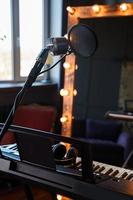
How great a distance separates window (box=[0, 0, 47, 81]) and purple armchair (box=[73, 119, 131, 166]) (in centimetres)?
93

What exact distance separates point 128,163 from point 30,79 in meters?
2.29

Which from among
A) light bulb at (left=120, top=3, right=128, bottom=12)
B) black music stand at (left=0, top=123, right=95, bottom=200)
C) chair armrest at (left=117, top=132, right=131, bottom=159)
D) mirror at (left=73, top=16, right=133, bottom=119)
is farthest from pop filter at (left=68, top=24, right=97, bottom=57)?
chair armrest at (left=117, top=132, right=131, bottom=159)

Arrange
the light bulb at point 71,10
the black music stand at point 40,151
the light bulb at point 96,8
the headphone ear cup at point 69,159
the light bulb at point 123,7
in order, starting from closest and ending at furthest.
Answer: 1. the black music stand at point 40,151
2. the headphone ear cup at point 69,159
3. the light bulb at point 123,7
4. the light bulb at point 96,8
5. the light bulb at point 71,10

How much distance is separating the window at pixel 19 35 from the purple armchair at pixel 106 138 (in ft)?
3.04

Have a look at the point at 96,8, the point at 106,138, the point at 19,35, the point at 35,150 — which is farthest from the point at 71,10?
the point at 35,150

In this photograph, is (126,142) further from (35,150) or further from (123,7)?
(35,150)

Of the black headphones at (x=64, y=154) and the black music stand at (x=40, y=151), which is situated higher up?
the black music stand at (x=40, y=151)

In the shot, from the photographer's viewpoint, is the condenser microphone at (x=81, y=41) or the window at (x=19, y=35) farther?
the window at (x=19, y=35)

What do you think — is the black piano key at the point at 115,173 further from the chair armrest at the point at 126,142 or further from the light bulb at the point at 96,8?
the light bulb at the point at 96,8

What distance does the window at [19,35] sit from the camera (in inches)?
128

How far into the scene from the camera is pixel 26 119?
10.1ft

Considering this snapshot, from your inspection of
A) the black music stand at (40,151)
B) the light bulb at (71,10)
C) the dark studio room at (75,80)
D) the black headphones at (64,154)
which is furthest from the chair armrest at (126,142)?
the black music stand at (40,151)

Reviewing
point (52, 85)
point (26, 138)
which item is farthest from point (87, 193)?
point (52, 85)

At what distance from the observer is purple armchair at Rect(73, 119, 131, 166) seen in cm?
299
